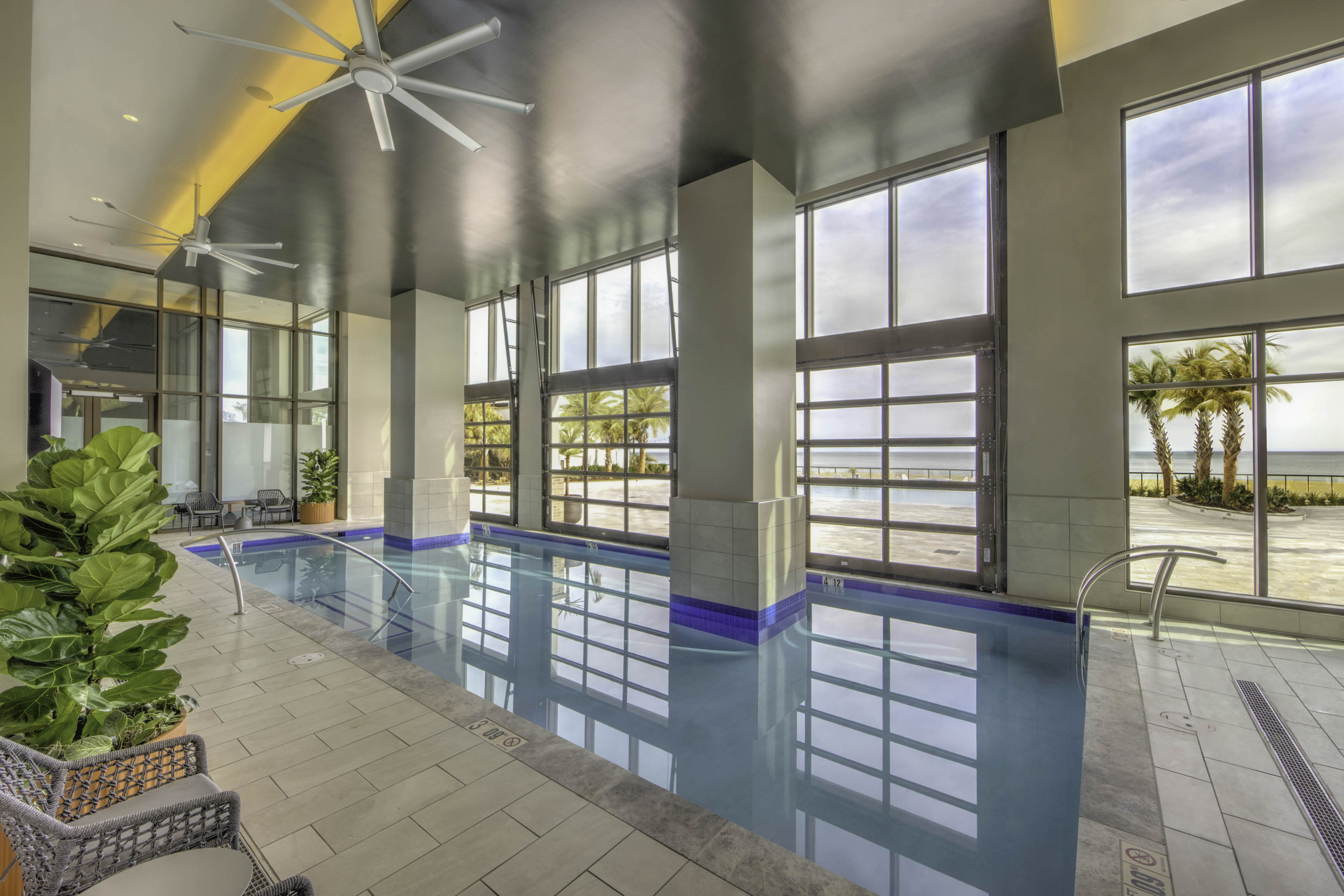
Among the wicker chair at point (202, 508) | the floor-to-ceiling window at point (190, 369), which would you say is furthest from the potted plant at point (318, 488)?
the wicker chair at point (202, 508)

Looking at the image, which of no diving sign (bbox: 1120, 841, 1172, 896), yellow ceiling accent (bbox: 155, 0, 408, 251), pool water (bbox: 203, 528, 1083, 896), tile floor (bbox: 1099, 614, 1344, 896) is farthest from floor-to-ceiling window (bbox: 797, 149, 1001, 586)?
yellow ceiling accent (bbox: 155, 0, 408, 251)

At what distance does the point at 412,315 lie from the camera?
8523mm

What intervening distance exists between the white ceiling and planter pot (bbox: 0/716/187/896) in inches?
160

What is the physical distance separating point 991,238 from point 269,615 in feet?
25.1

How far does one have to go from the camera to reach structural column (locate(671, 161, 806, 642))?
4.71 meters

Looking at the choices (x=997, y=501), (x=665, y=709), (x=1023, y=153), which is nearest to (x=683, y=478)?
(x=665, y=709)

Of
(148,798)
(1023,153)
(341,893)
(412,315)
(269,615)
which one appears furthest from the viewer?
(412,315)

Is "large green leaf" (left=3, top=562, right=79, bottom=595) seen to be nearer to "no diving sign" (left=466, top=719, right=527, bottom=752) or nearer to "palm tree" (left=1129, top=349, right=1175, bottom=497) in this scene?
"no diving sign" (left=466, top=719, right=527, bottom=752)

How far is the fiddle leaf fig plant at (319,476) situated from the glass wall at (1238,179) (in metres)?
12.1

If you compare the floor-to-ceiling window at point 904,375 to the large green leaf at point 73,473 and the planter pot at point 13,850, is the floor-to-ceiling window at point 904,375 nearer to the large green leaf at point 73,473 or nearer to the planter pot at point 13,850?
the planter pot at point 13,850

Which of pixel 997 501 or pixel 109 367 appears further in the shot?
pixel 109 367

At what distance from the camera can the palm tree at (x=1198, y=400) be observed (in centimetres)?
481

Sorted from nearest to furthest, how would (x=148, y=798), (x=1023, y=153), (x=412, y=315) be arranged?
(x=148, y=798) < (x=1023, y=153) < (x=412, y=315)

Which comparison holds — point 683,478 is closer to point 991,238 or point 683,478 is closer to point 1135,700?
point 1135,700
